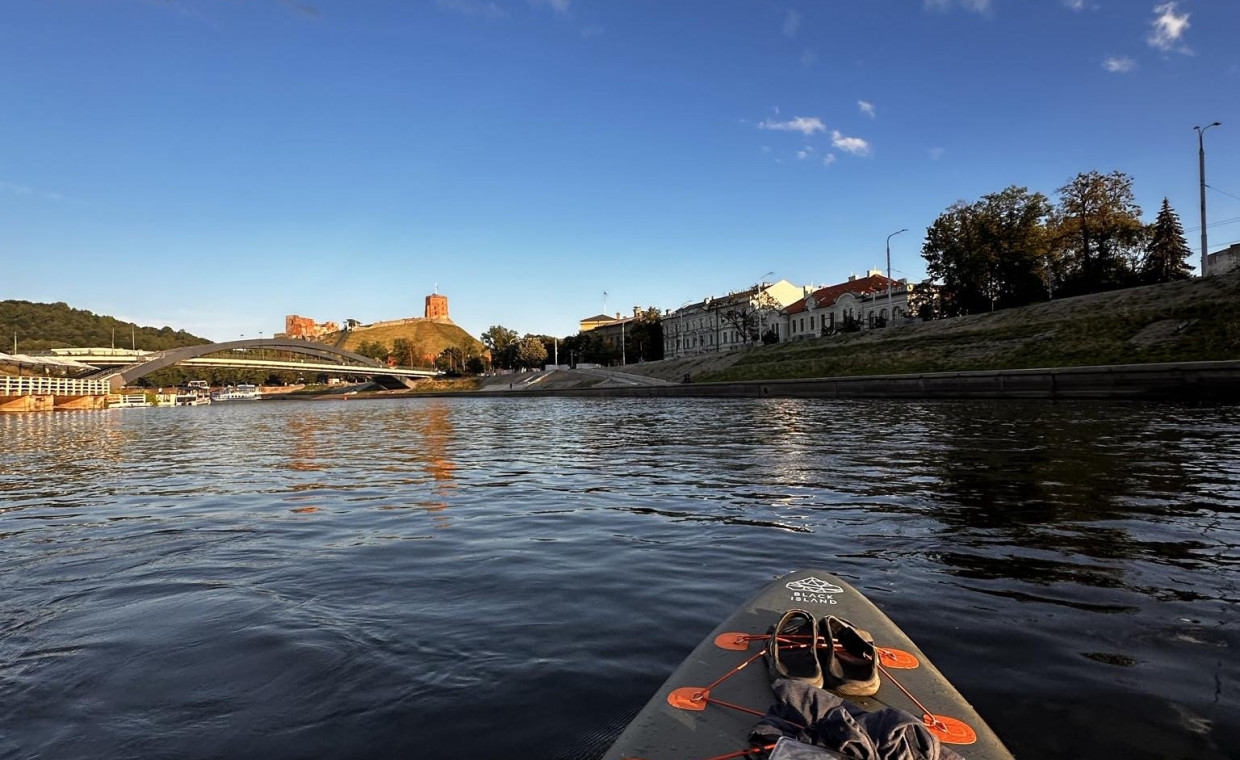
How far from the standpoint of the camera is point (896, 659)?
402cm

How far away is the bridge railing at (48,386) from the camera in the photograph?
8538cm

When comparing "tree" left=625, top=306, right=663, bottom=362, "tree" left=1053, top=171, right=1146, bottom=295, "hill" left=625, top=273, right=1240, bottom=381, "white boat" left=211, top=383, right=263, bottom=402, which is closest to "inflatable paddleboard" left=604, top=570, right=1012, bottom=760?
"hill" left=625, top=273, right=1240, bottom=381

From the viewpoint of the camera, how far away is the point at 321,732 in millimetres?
4148

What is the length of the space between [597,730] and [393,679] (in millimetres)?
1797

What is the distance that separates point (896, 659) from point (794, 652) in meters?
0.68

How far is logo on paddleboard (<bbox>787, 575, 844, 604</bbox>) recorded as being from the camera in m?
5.02

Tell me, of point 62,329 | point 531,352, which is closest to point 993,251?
point 531,352

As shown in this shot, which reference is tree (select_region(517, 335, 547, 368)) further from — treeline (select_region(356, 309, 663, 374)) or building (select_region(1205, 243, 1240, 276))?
building (select_region(1205, 243, 1240, 276))

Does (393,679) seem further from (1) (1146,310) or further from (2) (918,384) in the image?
(1) (1146,310)

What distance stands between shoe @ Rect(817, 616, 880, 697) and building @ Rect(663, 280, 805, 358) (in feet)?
344

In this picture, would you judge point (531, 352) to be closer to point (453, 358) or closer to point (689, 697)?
point (453, 358)

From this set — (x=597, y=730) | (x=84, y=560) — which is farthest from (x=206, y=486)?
(x=597, y=730)

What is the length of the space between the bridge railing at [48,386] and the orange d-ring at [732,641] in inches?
4520

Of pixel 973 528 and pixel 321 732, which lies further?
pixel 973 528
